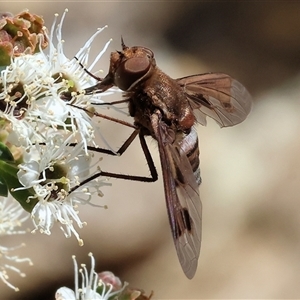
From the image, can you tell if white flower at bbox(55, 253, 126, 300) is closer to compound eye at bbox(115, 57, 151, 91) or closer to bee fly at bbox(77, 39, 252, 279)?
bee fly at bbox(77, 39, 252, 279)

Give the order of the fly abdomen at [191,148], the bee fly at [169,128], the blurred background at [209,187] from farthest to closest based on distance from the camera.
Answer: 1. the blurred background at [209,187]
2. the fly abdomen at [191,148]
3. the bee fly at [169,128]

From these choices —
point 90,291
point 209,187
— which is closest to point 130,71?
point 90,291

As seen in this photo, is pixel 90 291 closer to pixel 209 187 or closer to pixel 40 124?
pixel 40 124

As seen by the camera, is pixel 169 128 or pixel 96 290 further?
pixel 96 290

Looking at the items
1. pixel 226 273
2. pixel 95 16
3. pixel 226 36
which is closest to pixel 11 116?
pixel 226 273

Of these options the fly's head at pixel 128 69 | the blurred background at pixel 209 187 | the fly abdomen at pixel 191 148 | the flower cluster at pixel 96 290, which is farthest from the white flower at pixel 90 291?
the blurred background at pixel 209 187

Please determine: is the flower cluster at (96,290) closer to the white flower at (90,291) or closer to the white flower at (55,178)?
the white flower at (90,291)
